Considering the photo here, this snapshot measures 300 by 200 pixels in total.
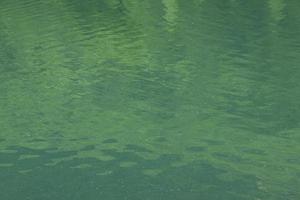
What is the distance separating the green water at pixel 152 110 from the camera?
1199 inches

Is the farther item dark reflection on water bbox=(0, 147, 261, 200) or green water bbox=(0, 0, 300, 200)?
green water bbox=(0, 0, 300, 200)

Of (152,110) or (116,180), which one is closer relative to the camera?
(116,180)

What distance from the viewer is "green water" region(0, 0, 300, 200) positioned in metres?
30.5

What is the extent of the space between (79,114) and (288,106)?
1472 cm

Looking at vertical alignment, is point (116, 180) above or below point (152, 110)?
above

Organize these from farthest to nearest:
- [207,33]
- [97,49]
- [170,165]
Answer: [207,33], [97,49], [170,165]

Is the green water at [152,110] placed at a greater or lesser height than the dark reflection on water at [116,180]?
lesser

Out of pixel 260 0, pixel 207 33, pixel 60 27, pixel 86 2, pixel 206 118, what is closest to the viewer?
pixel 206 118

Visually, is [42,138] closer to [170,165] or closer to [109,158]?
[109,158]

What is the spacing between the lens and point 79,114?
138ft

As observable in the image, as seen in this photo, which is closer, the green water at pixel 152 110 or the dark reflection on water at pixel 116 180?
the dark reflection on water at pixel 116 180

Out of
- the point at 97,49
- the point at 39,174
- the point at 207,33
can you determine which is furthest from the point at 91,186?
the point at 207,33

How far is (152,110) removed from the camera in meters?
42.2

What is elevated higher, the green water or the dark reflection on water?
the dark reflection on water
